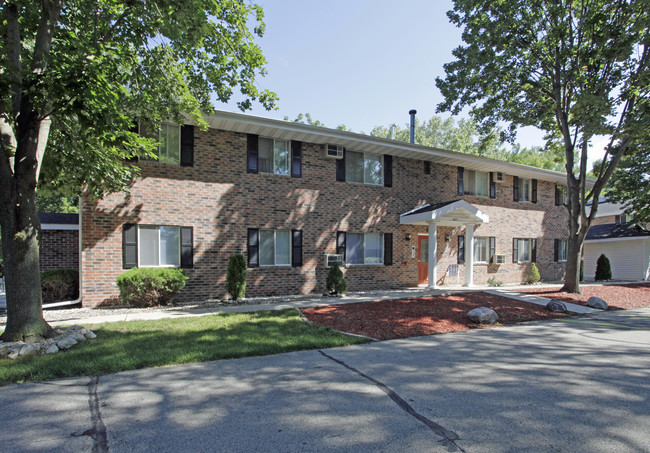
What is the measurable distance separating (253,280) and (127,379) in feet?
24.2

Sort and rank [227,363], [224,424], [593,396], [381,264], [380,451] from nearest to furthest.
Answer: [380,451], [224,424], [593,396], [227,363], [381,264]

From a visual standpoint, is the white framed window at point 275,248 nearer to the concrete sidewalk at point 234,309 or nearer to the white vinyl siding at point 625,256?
the concrete sidewalk at point 234,309

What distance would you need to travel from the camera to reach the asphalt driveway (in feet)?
9.96

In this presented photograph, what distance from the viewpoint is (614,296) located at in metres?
13.0

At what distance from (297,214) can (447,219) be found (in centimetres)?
603

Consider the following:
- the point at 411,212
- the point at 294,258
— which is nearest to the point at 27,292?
the point at 294,258

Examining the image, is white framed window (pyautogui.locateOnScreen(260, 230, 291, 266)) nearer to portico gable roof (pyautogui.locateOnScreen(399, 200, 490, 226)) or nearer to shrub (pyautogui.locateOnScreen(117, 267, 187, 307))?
shrub (pyautogui.locateOnScreen(117, 267, 187, 307))

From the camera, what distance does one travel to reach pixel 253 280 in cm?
1193

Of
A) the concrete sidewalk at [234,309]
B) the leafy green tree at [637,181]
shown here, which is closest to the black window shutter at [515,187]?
the leafy green tree at [637,181]

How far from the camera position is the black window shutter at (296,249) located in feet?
41.3

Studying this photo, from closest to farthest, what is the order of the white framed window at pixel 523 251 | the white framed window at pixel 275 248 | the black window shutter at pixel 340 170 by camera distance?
the white framed window at pixel 275 248 < the black window shutter at pixel 340 170 < the white framed window at pixel 523 251

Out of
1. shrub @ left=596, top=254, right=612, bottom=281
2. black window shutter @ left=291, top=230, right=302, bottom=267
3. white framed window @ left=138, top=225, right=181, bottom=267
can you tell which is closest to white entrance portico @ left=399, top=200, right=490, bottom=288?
black window shutter @ left=291, top=230, right=302, bottom=267

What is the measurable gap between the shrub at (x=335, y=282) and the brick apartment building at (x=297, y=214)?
104 centimetres

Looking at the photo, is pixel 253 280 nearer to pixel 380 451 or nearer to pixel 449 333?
pixel 449 333
